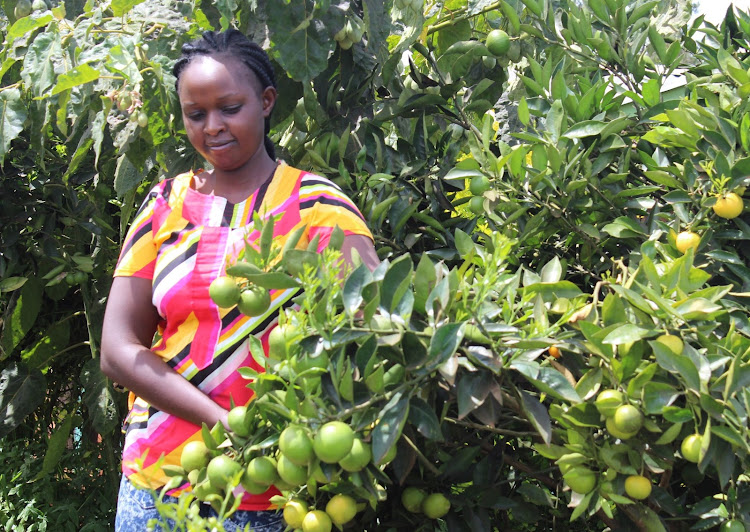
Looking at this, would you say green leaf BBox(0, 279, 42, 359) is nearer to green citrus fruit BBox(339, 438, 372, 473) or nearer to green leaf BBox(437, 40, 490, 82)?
green leaf BBox(437, 40, 490, 82)

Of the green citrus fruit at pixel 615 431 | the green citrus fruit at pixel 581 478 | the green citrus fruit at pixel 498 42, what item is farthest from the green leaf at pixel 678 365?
the green citrus fruit at pixel 498 42

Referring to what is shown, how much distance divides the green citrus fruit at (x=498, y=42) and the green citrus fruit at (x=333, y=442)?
139cm

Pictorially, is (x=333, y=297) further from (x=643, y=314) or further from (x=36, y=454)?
(x=36, y=454)

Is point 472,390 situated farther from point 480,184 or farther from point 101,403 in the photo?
point 101,403

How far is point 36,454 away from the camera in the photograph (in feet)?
11.4

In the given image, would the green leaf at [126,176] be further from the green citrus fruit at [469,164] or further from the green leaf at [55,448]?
the green leaf at [55,448]

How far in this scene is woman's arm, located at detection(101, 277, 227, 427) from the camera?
157 centimetres

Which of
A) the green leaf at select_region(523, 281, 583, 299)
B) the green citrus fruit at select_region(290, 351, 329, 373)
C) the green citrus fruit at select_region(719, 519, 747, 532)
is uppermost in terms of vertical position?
the green citrus fruit at select_region(290, 351, 329, 373)

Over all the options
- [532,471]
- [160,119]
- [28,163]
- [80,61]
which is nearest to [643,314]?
[532,471]

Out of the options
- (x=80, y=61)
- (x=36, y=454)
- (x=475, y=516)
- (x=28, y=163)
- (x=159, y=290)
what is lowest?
(x=36, y=454)

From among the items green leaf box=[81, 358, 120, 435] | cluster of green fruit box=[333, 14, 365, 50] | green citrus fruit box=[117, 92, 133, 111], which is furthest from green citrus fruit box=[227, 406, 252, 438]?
green leaf box=[81, 358, 120, 435]

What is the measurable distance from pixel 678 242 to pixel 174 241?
0.98 m

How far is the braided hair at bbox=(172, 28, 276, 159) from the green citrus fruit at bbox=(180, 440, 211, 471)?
0.80m

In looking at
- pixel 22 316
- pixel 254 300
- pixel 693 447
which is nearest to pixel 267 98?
pixel 254 300
